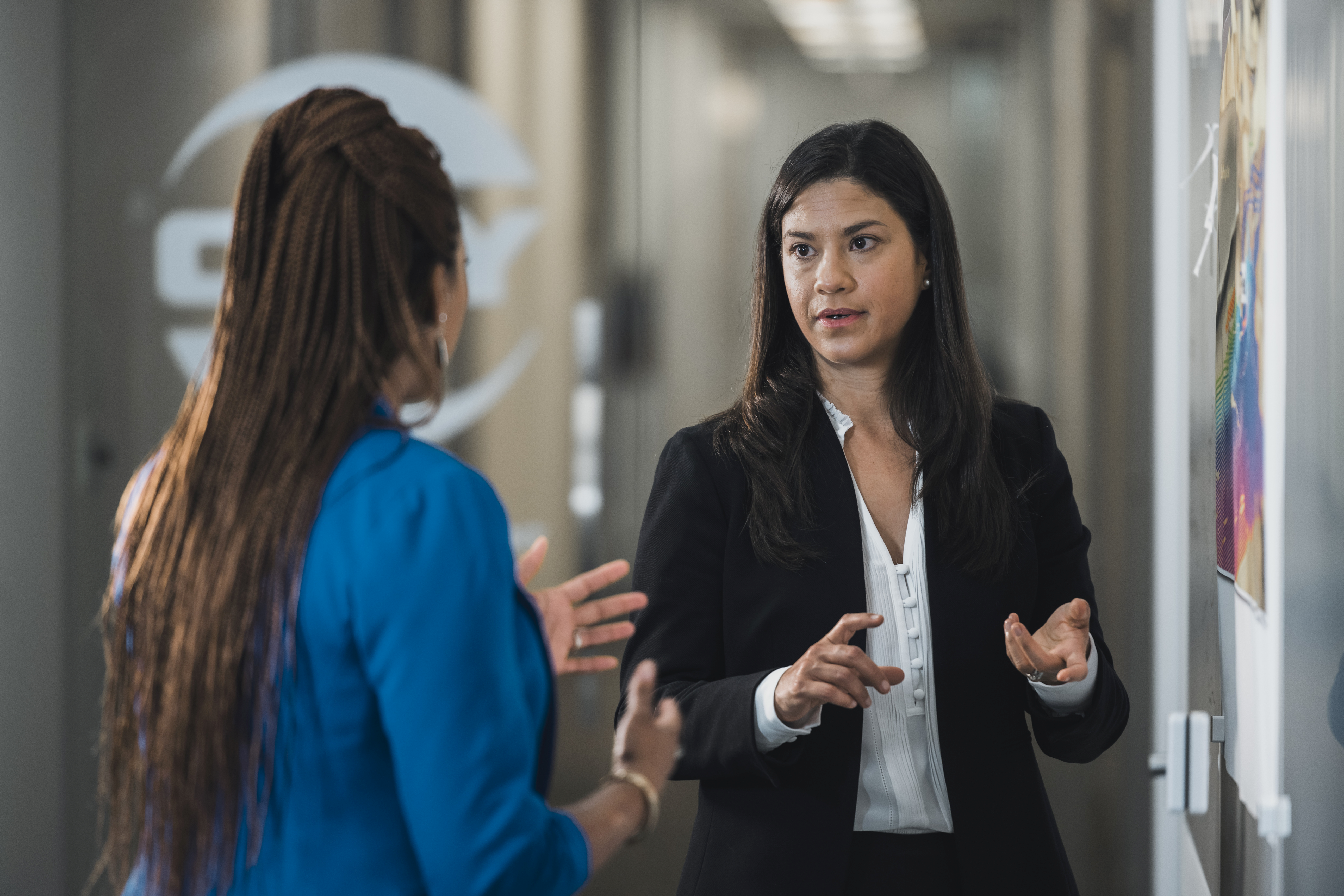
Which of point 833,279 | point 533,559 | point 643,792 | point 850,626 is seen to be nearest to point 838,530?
point 850,626

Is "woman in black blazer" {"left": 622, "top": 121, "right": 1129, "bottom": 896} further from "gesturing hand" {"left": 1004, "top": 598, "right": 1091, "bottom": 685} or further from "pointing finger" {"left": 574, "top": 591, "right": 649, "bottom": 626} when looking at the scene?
"pointing finger" {"left": 574, "top": 591, "right": 649, "bottom": 626}

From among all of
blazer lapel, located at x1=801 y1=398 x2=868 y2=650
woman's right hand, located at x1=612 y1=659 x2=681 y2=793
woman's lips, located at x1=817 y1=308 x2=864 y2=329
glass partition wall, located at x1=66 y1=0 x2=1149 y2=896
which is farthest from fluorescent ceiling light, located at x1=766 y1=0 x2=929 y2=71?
woman's right hand, located at x1=612 y1=659 x2=681 y2=793

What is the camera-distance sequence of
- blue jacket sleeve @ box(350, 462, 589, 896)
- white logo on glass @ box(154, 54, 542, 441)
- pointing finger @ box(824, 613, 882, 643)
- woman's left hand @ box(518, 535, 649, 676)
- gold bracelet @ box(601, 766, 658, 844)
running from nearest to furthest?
blue jacket sleeve @ box(350, 462, 589, 896) → gold bracelet @ box(601, 766, 658, 844) → woman's left hand @ box(518, 535, 649, 676) → pointing finger @ box(824, 613, 882, 643) → white logo on glass @ box(154, 54, 542, 441)

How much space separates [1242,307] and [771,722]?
823mm

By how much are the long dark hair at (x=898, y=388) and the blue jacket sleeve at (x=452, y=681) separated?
66 centimetres

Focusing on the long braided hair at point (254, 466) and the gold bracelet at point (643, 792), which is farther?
the gold bracelet at point (643, 792)

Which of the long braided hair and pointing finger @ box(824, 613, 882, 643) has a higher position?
the long braided hair

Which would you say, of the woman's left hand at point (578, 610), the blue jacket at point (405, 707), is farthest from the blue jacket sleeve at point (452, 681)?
the woman's left hand at point (578, 610)

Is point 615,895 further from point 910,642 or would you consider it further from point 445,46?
point 445,46

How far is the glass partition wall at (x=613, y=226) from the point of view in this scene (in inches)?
102

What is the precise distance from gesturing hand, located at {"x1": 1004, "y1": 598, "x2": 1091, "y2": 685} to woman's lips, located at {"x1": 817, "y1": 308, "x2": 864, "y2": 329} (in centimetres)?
46

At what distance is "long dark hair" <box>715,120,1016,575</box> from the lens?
1.48m

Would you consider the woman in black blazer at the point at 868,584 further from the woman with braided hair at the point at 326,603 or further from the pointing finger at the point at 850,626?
the woman with braided hair at the point at 326,603

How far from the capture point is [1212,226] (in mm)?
1759
